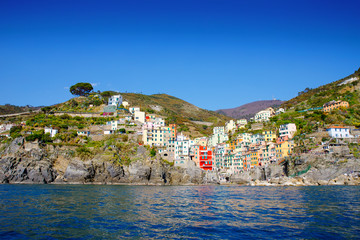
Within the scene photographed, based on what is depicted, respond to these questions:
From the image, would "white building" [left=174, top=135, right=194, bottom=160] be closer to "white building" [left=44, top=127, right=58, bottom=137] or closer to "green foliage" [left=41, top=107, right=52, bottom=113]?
"white building" [left=44, top=127, right=58, bottom=137]

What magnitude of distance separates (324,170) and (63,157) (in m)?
64.7

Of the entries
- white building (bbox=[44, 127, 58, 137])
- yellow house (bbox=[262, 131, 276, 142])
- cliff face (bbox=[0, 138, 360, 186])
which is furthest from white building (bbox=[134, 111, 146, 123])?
yellow house (bbox=[262, 131, 276, 142])

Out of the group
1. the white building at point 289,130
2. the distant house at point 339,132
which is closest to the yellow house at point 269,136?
the white building at point 289,130

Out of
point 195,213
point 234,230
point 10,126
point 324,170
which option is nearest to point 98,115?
point 10,126

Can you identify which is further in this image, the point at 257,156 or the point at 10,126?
the point at 10,126

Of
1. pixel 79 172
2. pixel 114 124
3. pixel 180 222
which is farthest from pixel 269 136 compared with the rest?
pixel 180 222

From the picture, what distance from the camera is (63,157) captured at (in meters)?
76.6

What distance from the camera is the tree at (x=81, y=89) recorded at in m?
124

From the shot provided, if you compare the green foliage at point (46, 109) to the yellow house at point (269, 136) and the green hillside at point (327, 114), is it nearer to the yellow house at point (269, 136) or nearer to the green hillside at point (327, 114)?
the yellow house at point (269, 136)

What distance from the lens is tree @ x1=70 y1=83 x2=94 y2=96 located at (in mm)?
124381

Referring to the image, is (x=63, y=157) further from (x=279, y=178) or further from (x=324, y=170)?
(x=324, y=170)

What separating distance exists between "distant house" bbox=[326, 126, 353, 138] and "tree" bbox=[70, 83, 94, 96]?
9602 cm

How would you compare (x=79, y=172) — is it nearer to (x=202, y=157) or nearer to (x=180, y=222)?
(x=202, y=157)

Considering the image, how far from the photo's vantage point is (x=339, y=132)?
76.1 meters
